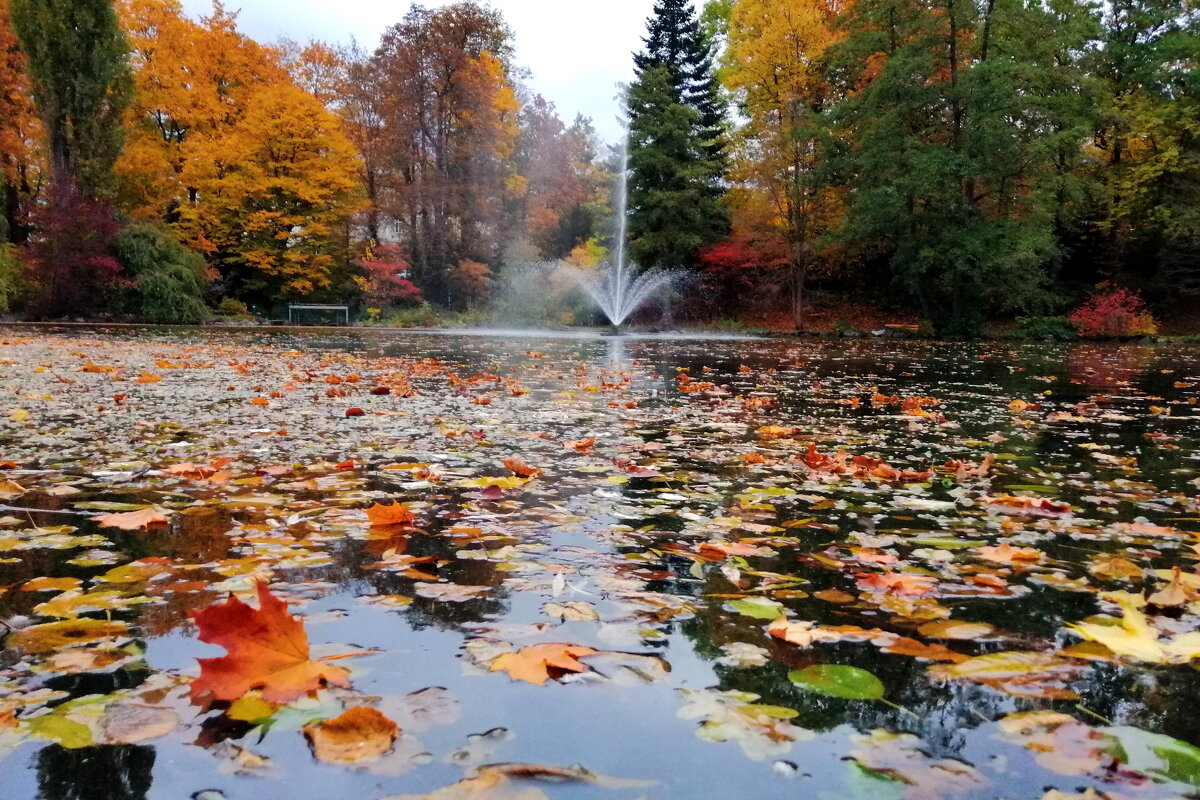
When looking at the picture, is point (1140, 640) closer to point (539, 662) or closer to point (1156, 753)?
point (1156, 753)

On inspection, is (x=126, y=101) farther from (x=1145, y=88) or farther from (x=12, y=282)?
(x=1145, y=88)

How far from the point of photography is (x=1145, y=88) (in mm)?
22266

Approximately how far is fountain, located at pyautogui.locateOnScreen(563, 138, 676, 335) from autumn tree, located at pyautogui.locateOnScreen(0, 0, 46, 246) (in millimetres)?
16822

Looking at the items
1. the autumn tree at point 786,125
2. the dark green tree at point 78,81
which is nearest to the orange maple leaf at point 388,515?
the autumn tree at point 786,125

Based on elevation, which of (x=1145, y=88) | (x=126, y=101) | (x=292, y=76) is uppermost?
(x=292, y=76)

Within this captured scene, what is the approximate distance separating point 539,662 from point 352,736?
1.02ft

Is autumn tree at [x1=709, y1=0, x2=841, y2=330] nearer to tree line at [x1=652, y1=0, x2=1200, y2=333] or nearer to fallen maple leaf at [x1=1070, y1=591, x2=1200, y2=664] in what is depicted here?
tree line at [x1=652, y1=0, x2=1200, y2=333]

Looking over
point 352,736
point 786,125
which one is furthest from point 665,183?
point 352,736

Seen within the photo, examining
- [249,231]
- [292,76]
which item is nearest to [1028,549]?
[249,231]

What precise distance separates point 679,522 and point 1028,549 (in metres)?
0.88

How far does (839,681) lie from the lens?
112cm

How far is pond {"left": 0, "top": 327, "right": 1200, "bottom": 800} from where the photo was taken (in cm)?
90

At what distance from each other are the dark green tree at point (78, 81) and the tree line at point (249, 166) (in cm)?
4

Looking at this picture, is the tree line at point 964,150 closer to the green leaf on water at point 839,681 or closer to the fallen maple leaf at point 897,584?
the fallen maple leaf at point 897,584
